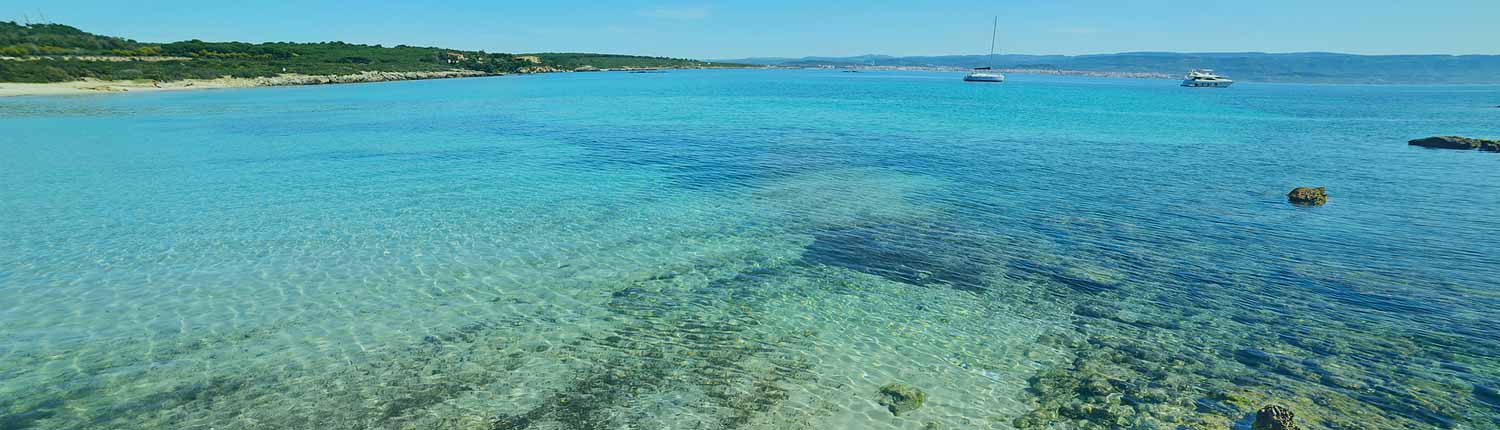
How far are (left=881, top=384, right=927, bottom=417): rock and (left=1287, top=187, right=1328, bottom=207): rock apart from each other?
19240mm

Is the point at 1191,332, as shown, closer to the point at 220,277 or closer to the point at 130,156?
the point at 220,277

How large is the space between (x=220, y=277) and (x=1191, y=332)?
716 inches

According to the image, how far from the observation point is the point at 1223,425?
26.3 feet

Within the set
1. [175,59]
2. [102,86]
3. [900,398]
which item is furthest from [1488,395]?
[175,59]

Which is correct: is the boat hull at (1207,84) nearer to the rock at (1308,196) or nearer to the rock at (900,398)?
the rock at (1308,196)

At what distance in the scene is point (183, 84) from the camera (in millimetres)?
80875

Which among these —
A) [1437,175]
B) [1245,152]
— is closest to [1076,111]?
[1245,152]

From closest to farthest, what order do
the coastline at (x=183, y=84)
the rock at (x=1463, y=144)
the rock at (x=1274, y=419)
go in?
the rock at (x=1274, y=419) → the rock at (x=1463, y=144) → the coastline at (x=183, y=84)

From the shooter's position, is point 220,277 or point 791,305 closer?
point 791,305

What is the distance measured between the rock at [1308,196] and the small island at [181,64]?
328ft

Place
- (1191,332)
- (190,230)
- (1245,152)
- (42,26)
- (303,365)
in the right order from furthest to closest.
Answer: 1. (42,26)
2. (1245,152)
3. (190,230)
4. (1191,332)
5. (303,365)

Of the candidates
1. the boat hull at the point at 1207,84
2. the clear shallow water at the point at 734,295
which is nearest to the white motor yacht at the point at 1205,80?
the boat hull at the point at 1207,84

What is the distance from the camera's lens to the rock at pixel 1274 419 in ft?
25.2

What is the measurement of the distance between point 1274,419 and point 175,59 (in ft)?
446
